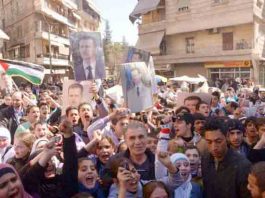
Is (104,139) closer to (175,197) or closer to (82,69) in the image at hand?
(175,197)

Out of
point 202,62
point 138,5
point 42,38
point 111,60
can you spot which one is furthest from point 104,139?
point 111,60

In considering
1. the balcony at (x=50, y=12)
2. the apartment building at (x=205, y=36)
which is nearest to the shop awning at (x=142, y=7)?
the apartment building at (x=205, y=36)

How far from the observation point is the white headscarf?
348 cm

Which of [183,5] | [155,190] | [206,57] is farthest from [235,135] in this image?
[183,5]

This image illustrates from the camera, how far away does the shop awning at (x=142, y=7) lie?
3259 cm

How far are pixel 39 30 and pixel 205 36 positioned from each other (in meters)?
18.3

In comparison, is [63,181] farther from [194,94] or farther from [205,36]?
[205,36]

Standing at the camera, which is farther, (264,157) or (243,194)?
(264,157)

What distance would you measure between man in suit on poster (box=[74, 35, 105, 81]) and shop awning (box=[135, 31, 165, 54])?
1024 inches

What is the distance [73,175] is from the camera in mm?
3420

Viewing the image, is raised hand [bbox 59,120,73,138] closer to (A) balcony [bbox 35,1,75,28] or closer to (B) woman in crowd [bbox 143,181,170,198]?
(B) woman in crowd [bbox 143,181,170,198]

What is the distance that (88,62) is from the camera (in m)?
6.46

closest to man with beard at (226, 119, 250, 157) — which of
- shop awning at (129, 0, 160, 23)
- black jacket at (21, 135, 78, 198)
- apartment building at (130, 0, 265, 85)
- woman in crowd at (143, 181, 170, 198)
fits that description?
woman in crowd at (143, 181, 170, 198)

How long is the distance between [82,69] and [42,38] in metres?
35.9
